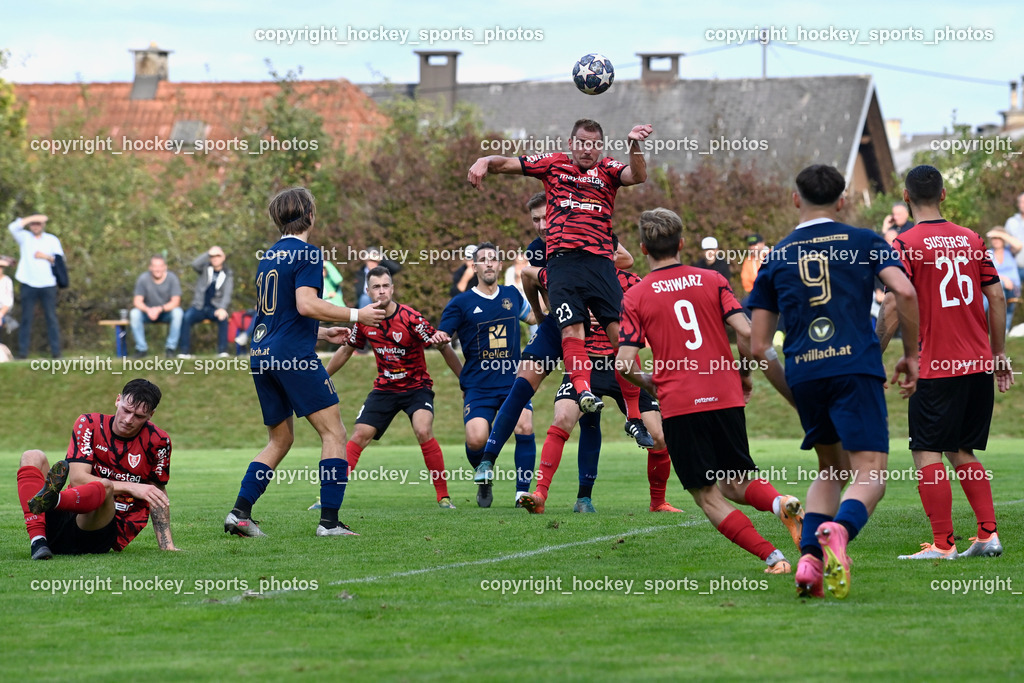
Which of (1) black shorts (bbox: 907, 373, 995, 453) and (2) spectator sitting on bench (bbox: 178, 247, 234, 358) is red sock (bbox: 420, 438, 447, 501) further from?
(2) spectator sitting on bench (bbox: 178, 247, 234, 358)

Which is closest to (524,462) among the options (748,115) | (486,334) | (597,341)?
(597,341)

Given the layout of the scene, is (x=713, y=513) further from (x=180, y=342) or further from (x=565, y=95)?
(x=565, y=95)

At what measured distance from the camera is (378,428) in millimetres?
11969

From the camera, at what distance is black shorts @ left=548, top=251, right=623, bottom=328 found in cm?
1012

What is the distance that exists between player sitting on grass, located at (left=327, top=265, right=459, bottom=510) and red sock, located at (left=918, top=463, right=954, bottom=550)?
476 cm

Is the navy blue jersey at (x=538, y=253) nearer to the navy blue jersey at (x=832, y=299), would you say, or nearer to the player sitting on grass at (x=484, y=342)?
the player sitting on grass at (x=484, y=342)

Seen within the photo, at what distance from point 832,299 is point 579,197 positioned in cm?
402

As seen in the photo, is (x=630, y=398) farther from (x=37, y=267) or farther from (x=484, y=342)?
(x=37, y=267)

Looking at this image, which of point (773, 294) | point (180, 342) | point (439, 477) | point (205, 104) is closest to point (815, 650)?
point (773, 294)

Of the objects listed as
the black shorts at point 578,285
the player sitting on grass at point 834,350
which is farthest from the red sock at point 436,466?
the player sitting on grass at point 834,350

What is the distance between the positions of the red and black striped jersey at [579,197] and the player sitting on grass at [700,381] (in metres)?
3.00

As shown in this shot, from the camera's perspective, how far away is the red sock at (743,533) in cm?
686

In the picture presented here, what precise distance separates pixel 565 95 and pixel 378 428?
4063cm

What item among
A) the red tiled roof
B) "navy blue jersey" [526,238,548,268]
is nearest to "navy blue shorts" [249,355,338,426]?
"navy blue jersey" [526,238,548,268]
